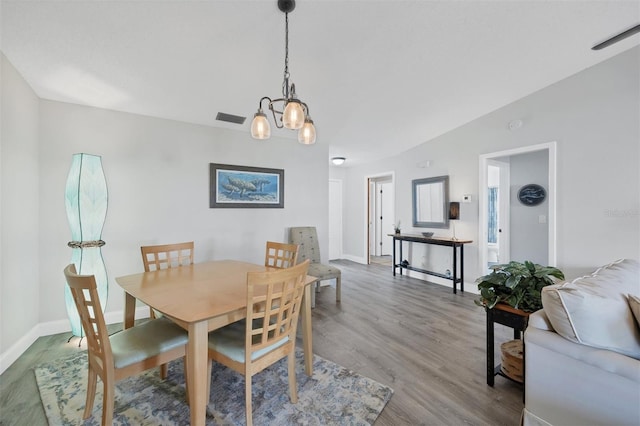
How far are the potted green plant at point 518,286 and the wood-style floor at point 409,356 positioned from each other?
64 cm

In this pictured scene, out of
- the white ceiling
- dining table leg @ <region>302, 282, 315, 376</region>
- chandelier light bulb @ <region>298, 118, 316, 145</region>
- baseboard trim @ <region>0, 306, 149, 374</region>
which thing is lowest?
baseboard trim @ <region>0, 306, 149, 374</region>

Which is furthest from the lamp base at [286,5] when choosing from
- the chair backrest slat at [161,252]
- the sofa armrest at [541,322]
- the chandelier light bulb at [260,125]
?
the sofa armrest at [541,322]

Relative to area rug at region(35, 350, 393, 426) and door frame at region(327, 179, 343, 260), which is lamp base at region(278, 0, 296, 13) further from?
door frame at region(327, 179, 343, 260)

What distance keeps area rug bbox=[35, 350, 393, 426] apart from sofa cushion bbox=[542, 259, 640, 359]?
3.82ft

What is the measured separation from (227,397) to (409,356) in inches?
59.4

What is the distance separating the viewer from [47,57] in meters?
2.21

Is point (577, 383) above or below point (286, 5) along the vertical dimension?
below

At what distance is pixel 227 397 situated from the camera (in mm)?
1881

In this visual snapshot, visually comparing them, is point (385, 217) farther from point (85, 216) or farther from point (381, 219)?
point (85, 216)

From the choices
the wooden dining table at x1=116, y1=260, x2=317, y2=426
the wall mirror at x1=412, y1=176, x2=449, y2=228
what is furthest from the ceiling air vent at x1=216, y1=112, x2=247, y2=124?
the wall mirror at x1=412, y1=176, x2=449, y2=228

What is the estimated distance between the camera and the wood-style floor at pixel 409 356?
175cm

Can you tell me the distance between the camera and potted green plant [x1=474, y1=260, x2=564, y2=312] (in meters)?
1.85

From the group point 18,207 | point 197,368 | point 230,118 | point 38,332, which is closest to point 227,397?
point 197,368

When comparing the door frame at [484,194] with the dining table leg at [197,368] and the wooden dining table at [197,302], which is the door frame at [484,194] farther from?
the dining table leg at [197,368]
